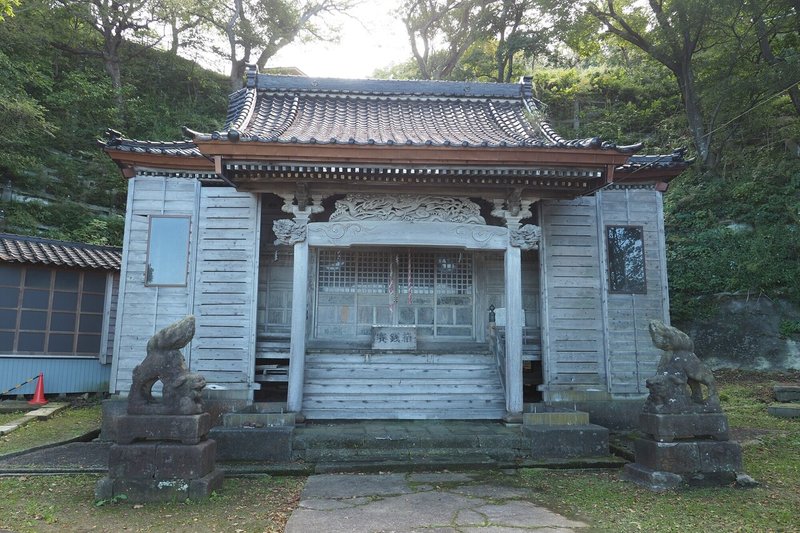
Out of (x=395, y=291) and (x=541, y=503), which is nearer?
(x=541, y=503)

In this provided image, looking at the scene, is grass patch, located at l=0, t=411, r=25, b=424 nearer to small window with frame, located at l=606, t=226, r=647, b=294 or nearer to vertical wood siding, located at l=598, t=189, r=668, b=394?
vertical wood siding, located at l=598, t=189, r=668, b=394

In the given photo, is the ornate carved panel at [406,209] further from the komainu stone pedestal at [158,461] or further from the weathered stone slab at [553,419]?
the komainu stone pedestal at [158,461]

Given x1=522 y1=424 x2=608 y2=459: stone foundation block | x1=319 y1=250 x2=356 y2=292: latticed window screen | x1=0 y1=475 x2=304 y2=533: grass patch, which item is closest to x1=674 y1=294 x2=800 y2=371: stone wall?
x1=522 y1=424 x2=608 y2=459: stone foundation block

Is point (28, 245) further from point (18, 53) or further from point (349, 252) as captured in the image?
point (18, 53)

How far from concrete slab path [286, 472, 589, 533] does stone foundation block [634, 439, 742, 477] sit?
1701 millimetres

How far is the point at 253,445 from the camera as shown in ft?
24.0

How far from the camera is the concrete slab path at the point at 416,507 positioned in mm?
4840

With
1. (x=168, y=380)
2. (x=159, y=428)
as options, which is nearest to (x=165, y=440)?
(x=159, y=428)

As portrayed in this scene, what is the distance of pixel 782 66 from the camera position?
16.8 m

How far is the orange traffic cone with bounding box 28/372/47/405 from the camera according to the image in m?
11.6

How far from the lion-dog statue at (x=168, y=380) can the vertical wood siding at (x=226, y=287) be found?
277cm

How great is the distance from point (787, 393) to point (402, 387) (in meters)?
9.13

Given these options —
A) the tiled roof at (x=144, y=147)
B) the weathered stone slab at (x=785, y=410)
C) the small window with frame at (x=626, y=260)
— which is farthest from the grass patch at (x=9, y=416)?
the weathered stone slab at (x=785, y=410)

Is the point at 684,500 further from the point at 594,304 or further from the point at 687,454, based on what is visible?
the point at 594,304
